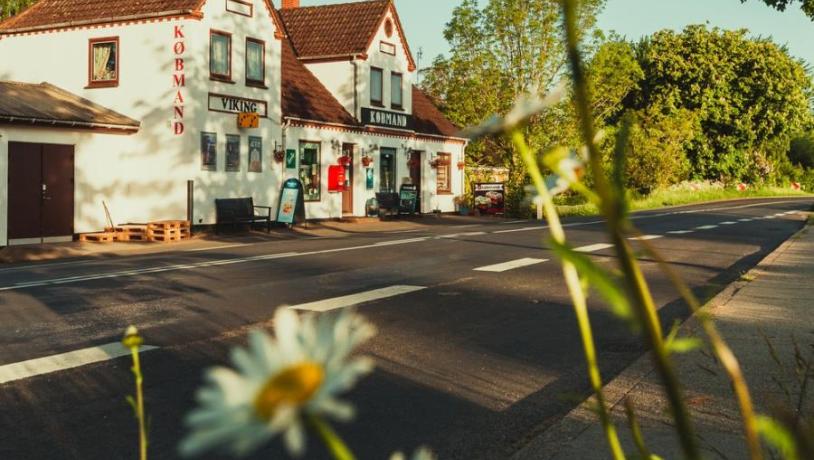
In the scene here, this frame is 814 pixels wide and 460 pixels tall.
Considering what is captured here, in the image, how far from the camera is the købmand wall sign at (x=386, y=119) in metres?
35.9

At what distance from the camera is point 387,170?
123ft

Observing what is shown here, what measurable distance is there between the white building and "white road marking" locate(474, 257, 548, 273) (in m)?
12.1

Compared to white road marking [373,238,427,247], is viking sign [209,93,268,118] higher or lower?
higher

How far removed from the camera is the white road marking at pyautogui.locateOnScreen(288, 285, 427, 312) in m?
10.7

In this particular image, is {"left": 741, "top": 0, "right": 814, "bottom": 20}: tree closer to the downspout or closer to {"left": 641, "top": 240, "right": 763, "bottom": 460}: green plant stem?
{"left": 641, "top": 240, "right": 763, "bottom": 460}: green plant stem

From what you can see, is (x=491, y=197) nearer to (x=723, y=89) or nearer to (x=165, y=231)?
(x=165, y=231)

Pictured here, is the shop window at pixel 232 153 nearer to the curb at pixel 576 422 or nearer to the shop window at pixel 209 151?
the shop window at pixel 209 151

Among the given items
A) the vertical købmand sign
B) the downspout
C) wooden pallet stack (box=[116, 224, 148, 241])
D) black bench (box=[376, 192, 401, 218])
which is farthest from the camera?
black bench (box=[376, 192, 401, 218])

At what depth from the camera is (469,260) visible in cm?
1661

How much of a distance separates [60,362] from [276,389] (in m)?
7.81

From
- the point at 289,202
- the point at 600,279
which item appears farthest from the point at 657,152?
the point at 600,279

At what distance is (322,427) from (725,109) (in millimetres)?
65664

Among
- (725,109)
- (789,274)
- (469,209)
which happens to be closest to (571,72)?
(789,274)

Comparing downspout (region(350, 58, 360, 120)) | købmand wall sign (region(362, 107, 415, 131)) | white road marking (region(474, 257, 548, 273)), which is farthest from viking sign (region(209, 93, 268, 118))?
white road marking (region(474, 257, 548, 273))
